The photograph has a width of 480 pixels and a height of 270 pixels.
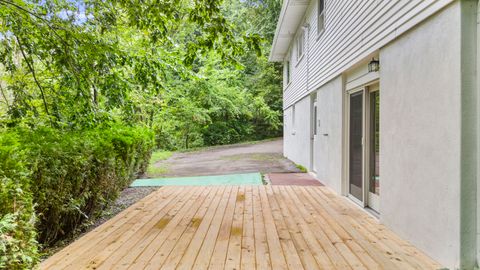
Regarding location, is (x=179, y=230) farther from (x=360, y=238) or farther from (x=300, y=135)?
(x=300, y=135)

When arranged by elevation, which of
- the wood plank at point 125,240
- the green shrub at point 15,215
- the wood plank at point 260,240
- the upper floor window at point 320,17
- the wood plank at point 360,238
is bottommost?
the wood plank at point 125,240

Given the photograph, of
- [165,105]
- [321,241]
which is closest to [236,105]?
[165,105]

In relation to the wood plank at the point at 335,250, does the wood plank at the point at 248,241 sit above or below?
below

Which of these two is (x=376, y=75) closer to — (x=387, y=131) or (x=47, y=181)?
(x=387, y=131)

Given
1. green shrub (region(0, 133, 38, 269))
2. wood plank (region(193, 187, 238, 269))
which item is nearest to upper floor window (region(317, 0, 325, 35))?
wood plank (region(193, 187, 238, 269))

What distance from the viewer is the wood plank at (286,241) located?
2.90m

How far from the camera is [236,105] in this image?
19375 mm

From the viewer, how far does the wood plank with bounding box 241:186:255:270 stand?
2.92m

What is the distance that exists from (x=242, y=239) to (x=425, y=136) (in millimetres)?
2093

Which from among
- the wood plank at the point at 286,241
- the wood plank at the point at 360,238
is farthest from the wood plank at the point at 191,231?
the wood plank at the point at 360,238

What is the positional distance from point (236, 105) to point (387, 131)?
15.6 m

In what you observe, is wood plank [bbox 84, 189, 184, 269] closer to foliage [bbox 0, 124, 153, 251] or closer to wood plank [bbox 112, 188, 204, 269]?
wood plank [bbox 112, 188, 204, 269]

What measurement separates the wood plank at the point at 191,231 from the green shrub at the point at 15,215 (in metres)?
1.10

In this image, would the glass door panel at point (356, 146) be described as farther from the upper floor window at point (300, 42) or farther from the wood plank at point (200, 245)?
the upper floor window at point (300, 42)
